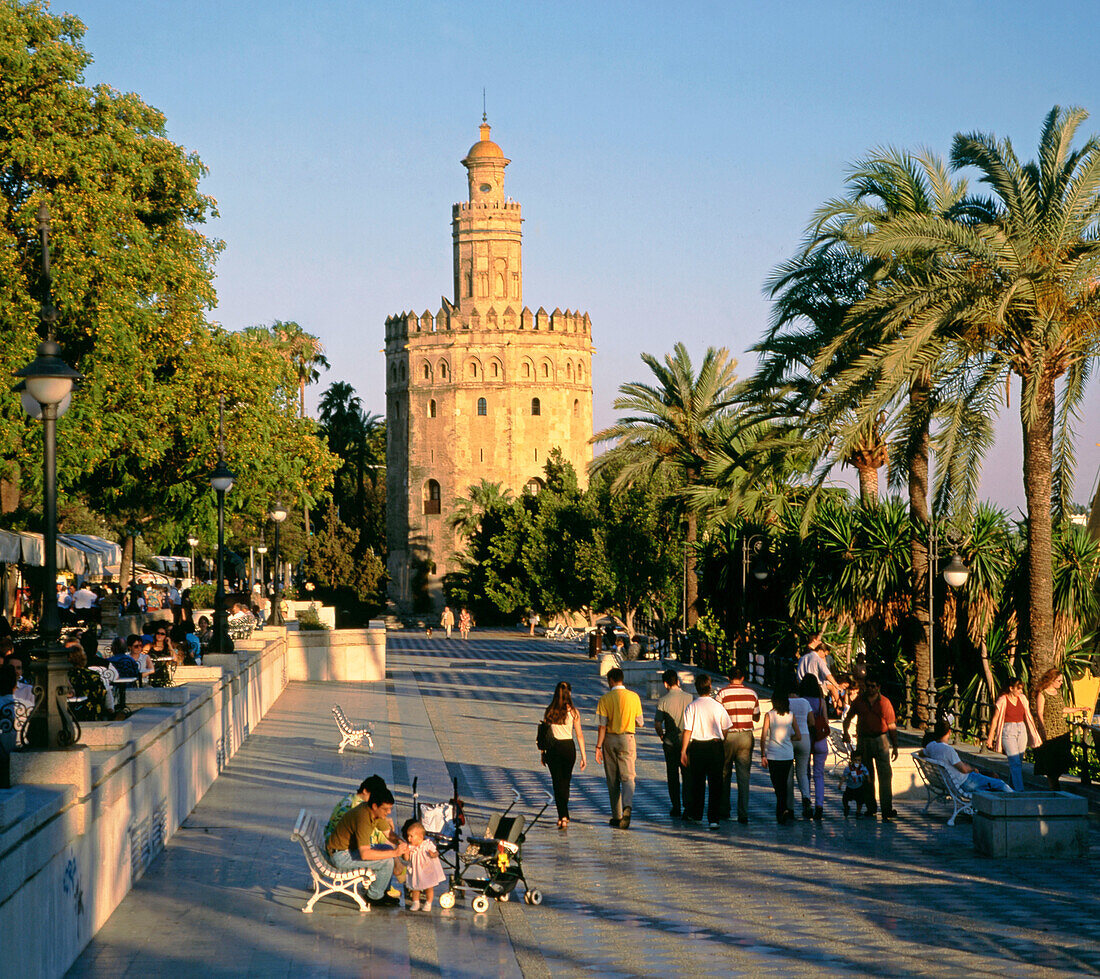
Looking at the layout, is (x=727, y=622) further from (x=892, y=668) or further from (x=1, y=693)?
(x=1, y=693)

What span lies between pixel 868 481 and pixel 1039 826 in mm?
13588

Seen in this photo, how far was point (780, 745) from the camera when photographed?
1383cm

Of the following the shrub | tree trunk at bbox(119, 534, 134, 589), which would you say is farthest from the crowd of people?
tree trunk at bbox(119, 534, 134, 589)

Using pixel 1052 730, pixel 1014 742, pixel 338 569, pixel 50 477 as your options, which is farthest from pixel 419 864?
pixel 338 569

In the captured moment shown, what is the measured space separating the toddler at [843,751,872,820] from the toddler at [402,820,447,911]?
17.8 feet

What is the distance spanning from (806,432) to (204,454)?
13507mm

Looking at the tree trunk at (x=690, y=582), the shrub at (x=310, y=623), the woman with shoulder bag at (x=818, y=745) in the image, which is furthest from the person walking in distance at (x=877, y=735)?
the shrub at (x=310, y=623)

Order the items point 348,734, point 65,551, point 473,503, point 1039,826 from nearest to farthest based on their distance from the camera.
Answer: point 1039,826 < point 348,734 < point 65,551 < point 473,503

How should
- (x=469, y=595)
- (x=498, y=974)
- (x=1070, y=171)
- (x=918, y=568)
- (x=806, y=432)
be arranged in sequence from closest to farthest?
(x=498, y=974) → (x=1070, y=171) → (x=918, y=568) → (x=806, y=432) → (x=469, y=595)

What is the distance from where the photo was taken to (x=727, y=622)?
30688 millimetres

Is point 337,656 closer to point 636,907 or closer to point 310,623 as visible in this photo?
point 310,623

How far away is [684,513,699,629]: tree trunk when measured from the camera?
126 ft

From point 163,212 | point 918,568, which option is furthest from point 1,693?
point 163,212

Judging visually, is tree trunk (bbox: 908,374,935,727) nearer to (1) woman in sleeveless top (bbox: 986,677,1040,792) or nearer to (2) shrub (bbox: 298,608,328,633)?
(1) woman in sleeveless top (bbox: 986,677,1040,792)
